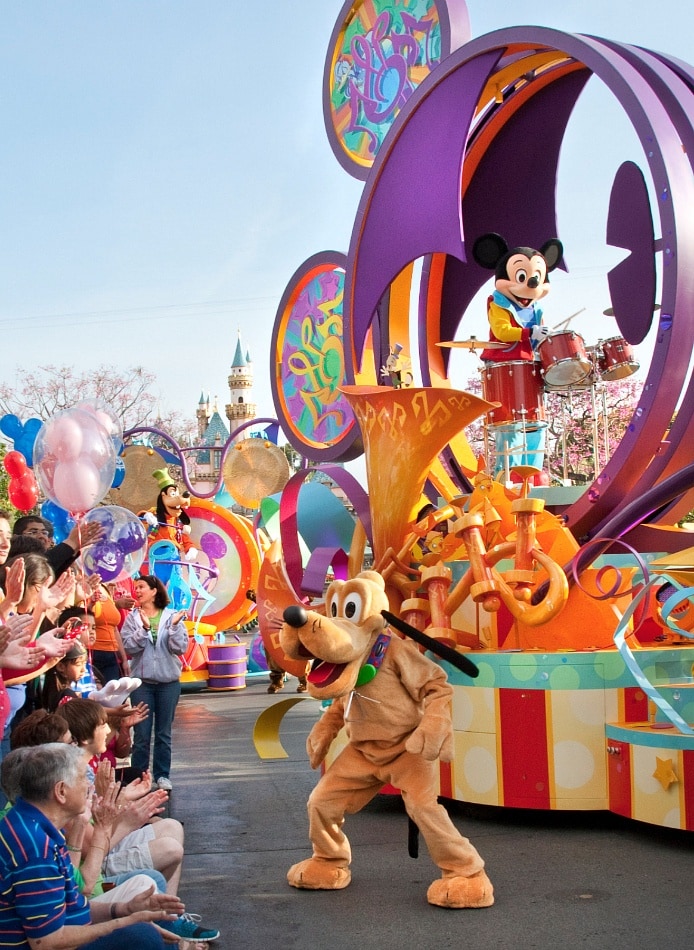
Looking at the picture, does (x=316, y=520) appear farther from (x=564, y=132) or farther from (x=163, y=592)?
(x=564, y=132)

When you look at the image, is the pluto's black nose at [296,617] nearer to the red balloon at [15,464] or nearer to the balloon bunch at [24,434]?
the red balloon at [15,464]

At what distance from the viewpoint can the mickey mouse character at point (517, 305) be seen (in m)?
6.70

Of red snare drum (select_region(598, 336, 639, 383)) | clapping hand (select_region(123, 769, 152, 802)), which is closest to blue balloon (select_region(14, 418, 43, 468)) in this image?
red snare drum (select_region(598, 336, 639, 383))

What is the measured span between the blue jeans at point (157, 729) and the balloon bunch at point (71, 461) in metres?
1.08

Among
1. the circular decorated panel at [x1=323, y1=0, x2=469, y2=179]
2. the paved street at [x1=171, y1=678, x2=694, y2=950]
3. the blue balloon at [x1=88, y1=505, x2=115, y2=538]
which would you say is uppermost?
the circular decorated panel at [x1=323, y1=0, x2=469, y2=179]

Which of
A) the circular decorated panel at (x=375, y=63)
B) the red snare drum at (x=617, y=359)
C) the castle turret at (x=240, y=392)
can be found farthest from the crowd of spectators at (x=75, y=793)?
the castle turret at (x=240, y=392)

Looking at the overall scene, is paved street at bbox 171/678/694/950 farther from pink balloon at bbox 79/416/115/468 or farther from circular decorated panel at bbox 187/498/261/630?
circular decorated panel at bbox 187/498/261/630

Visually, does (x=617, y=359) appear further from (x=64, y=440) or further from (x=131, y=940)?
(x=131, y=940)

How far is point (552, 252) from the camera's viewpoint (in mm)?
7117

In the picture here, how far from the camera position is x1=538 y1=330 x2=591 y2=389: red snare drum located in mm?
6168

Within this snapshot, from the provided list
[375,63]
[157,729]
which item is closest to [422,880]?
[157,729]

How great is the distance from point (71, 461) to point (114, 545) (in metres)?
0.69

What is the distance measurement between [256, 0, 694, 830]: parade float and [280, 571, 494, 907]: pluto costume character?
525 millimetres

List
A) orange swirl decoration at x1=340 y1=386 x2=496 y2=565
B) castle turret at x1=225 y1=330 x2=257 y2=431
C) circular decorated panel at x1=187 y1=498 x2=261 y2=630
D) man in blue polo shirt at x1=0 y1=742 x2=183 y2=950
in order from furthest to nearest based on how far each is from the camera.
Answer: castle turret at x1=225 y1=330 x2=257 y2=431
circular decorated panel at x1=187 y1=498 x2=261 y2=630
orange swirl decoration at x1=340 y1=386 x2=496 y2=565
man in blue polo shirt at x1=0 y1=742 x2=183 y2=950
